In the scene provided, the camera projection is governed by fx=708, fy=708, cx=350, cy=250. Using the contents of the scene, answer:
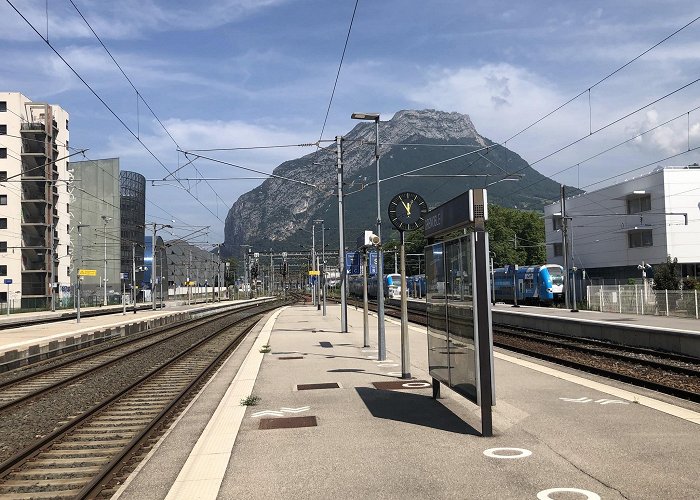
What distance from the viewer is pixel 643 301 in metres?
36.0

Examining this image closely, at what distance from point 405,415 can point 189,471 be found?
3.52 metres

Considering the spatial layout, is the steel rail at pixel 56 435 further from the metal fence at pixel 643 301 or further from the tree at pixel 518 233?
the tree at pixel 518 233

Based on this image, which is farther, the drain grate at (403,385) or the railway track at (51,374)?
the railway track at (51,374)

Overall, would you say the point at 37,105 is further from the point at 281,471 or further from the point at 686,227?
the point at 281,471

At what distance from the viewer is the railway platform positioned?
6.12 m

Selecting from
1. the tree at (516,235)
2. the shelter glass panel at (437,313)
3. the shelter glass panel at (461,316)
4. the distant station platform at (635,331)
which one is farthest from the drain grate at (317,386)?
the tree at (516,235)

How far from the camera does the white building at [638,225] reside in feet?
185

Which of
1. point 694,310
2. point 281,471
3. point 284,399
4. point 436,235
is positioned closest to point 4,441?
point 284,399

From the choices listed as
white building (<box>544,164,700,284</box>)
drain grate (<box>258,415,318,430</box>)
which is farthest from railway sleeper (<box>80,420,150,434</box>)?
white building (<box>544,164,700,284</box>)

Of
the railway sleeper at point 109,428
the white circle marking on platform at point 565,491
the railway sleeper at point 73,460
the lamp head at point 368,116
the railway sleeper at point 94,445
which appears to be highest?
the lamp head at point 368,116

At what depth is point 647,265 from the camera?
55.4 metres

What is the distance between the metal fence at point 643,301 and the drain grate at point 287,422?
26447 mm

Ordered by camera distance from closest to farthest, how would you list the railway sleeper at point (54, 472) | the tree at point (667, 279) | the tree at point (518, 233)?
the railway sleeper at point (54, 472), the tree at point (667, 279), the tree at point (518, 233)

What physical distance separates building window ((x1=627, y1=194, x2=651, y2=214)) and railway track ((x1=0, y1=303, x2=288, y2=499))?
172ft
